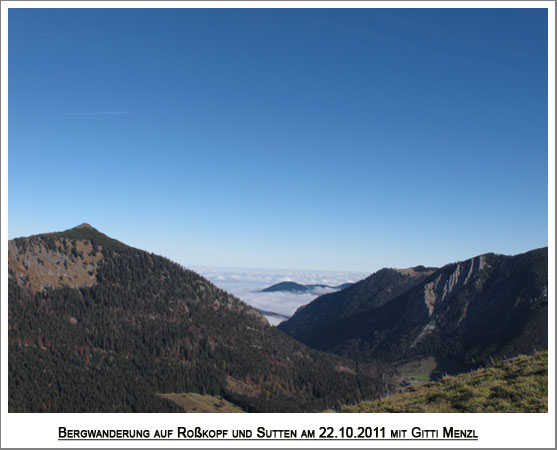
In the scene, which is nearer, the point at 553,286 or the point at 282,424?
the point at 282,424

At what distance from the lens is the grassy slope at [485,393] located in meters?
26.4

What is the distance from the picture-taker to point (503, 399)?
27062 millimetres

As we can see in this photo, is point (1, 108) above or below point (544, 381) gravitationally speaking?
above

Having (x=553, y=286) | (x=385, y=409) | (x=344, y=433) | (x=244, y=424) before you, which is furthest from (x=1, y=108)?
(x=553, y=286)

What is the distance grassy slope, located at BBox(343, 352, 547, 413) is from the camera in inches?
1040

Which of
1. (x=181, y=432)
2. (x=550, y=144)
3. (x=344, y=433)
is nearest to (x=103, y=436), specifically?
(x=181, y=432)

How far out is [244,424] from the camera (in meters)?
25.1

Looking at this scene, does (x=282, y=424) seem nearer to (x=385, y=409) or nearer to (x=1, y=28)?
(x=385, y=409)

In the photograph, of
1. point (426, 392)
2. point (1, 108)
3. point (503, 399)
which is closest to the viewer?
point (503, 399)

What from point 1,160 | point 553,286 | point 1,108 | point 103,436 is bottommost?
point 103,436

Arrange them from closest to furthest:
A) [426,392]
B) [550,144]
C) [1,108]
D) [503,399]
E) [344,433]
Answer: [344,433]
[503,399]
[550,144]
[1,108]
[426,392]

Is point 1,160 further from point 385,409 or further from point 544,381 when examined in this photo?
point 544,381

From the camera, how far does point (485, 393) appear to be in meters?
28.5

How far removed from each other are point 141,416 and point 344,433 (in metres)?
12.9
